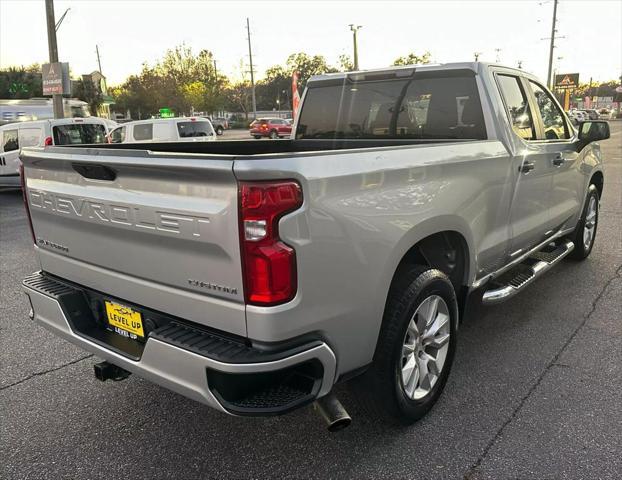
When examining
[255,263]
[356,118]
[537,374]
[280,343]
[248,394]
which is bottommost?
[537,374]

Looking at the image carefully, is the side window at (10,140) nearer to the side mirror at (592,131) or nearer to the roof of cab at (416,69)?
the roof of cab at (416,69)

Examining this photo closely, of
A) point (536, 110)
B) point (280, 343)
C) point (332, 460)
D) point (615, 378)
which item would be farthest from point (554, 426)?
point (536, 110)

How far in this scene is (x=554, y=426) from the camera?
2.81 meters

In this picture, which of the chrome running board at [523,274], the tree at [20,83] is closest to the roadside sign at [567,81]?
the chrome running board at [523,274]

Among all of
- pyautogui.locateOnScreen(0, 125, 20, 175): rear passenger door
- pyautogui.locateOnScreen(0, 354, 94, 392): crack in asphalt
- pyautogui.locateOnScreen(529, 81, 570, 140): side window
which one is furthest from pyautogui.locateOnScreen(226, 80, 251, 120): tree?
pyautogui.locateOnScreen(0, 354, 94, 392): crack in asphalt

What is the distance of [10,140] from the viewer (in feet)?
41.4

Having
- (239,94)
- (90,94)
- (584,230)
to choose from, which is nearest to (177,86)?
(90,94)

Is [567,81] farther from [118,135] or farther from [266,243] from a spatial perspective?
[266,243]

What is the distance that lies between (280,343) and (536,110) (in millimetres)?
3305

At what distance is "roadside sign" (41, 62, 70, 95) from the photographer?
14797mm

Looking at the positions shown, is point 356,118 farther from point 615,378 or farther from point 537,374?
point 615,378

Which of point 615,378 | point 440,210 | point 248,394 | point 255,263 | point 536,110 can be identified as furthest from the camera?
point 536,110

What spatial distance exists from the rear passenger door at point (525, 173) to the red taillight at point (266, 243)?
216cm

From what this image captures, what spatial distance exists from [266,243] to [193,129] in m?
13.2
